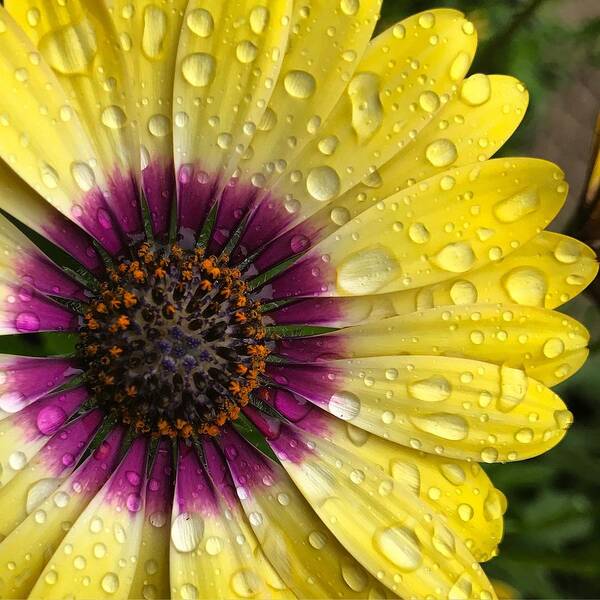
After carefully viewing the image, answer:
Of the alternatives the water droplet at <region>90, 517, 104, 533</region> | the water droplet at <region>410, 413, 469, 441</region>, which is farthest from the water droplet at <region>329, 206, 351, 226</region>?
the water droplet at <region>90, 517, 104, 533</region>

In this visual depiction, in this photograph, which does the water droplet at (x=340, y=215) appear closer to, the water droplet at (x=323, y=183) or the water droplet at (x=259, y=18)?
the water droplet at (x=323, y=183)

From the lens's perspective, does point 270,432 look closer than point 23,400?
No

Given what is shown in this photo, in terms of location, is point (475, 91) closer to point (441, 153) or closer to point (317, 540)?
point (441, 153)

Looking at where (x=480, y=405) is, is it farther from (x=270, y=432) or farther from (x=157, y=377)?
(x=157, y=377)

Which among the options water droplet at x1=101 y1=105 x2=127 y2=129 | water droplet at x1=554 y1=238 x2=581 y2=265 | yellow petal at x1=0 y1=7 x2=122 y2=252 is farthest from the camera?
water droplet at x1=554 y1=238 x2=581 y2=265

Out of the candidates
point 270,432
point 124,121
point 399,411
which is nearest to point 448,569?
point 399,411

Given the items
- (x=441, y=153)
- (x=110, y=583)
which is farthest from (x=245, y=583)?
(x=441, y=153)

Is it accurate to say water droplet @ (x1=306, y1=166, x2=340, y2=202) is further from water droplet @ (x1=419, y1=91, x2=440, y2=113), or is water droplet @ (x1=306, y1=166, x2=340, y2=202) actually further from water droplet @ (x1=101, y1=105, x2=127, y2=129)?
water droplet @ (x1=101, y1=105, x2=127, y2=129)

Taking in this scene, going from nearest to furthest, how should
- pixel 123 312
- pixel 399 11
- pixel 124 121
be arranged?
pixel 124 121
pixel 123 312
pixel 399 11
